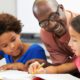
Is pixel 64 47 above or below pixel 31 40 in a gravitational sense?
below

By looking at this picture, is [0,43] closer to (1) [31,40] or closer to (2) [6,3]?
(1) [31,40]

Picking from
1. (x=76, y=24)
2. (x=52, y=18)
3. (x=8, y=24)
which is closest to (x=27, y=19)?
(x=8, y=24)

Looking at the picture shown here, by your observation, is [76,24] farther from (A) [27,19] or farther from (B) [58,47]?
(A) [27,19]


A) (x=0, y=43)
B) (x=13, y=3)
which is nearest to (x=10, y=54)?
(x=0, y=43)

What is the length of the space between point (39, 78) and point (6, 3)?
151cm

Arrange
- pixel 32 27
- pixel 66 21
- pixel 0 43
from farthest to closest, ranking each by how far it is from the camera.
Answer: pixel 32 27, pixel 0 43, pixel 66 21

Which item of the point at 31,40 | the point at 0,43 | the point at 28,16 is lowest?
the point at 0,43

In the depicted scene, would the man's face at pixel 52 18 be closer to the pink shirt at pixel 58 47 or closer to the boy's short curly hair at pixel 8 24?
the pink shirt at pixel 58 47

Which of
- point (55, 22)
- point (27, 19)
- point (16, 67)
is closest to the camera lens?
point (55, 22)

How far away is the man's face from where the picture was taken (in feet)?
3.16

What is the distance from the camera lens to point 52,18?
963 mm

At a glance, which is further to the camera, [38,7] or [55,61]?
[55,61]

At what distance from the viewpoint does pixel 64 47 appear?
105cm

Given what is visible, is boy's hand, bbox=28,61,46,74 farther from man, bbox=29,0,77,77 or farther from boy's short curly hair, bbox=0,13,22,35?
boy's short curly hair, bbox=0,13,22,35
